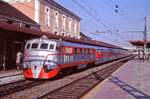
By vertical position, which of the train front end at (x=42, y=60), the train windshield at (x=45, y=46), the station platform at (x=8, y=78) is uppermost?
the train windshield at (x=45, y=46)

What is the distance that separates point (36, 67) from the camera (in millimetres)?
19812

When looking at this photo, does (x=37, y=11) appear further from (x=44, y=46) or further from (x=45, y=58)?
(x=45, y=58)

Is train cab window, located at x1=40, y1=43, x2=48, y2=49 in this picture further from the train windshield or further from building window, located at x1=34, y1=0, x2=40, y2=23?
building window, located at x1=34, y1=0, x2=40, y2=23

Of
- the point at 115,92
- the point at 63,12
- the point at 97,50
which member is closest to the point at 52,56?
the point at 115,92

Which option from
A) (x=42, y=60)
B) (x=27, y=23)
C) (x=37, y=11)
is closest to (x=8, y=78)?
(x=42, y=60)

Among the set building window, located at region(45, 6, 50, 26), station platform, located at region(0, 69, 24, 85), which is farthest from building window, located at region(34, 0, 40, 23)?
station platform, located at region(0, 69, 24, 85)

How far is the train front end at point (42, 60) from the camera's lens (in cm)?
1975

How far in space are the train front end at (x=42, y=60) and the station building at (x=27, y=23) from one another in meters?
2.85

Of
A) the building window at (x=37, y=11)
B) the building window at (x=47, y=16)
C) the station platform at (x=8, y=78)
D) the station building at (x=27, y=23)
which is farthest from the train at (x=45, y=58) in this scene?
the building window at (x=47, y=16)

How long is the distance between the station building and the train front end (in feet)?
9.35

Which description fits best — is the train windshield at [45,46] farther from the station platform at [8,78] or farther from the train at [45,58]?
the station platform at [8,78]

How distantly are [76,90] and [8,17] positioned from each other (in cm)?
1870

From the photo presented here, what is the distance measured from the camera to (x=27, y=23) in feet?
125

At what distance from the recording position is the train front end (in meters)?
19.8
